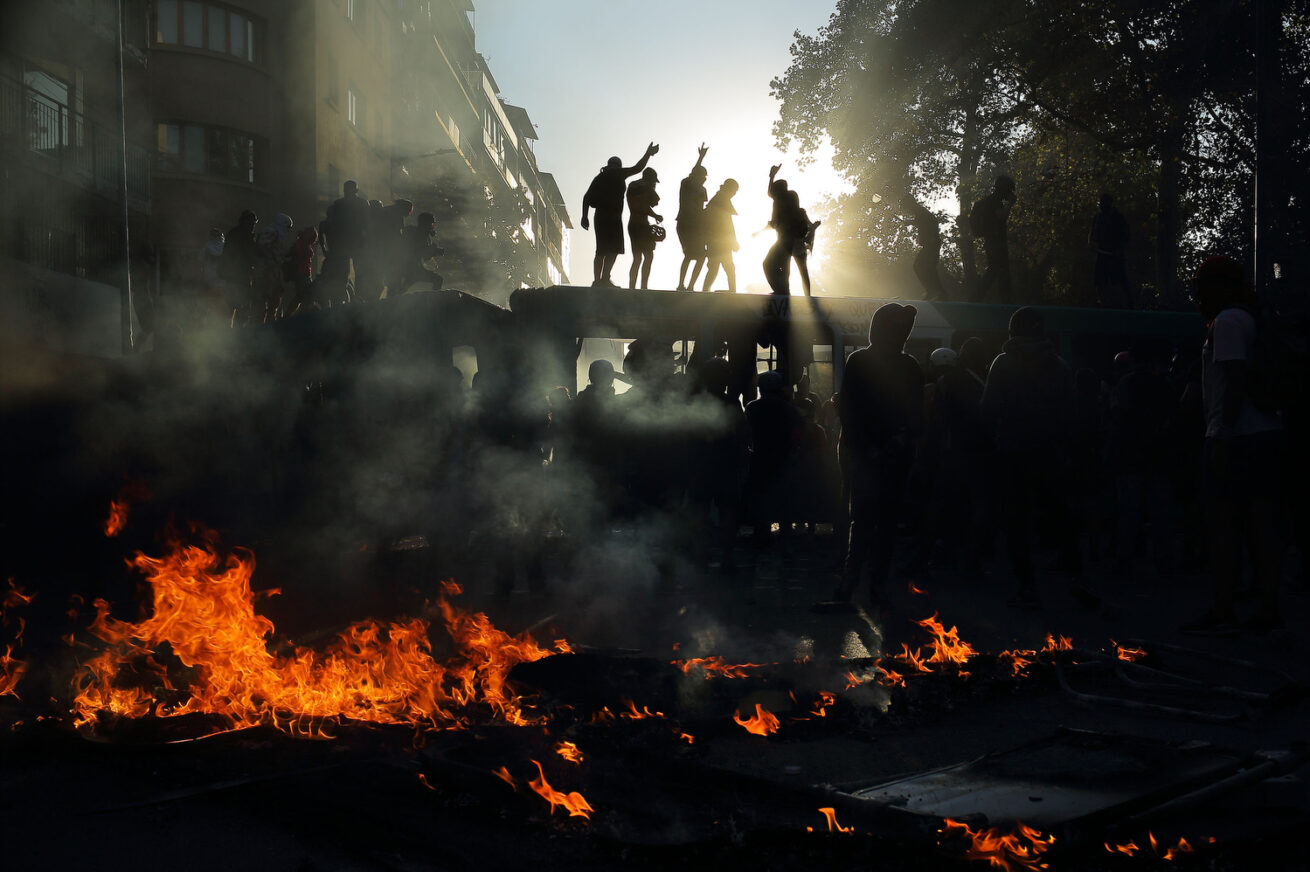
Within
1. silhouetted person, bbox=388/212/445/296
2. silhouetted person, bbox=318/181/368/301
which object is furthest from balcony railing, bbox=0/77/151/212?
silhouetted person, bbox=388/212/445/296

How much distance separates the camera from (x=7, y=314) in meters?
17.7

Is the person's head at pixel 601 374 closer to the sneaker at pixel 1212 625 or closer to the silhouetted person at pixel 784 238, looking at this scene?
the sneaker at pixel 1212 625

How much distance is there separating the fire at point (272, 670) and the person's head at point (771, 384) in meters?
3.85

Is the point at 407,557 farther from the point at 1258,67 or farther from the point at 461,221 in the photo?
the point at 461,221

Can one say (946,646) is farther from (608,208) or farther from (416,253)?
(416,253)

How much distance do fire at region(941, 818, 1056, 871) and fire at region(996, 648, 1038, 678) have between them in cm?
217

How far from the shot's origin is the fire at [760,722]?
4156mm

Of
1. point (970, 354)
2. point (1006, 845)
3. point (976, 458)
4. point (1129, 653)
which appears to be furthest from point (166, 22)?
point (1006, 845)

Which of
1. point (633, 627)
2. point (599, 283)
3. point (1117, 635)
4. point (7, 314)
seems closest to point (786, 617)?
point (633, 627)

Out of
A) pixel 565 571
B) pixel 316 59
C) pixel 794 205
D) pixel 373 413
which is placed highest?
pixel 316 59

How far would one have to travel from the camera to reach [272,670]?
4648 millimetres

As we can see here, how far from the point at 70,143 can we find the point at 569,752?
75.2ft

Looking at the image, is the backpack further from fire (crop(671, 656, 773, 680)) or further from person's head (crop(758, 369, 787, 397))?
person's head (crop(758, 369, 787, 397))

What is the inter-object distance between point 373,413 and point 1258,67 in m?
14.6
